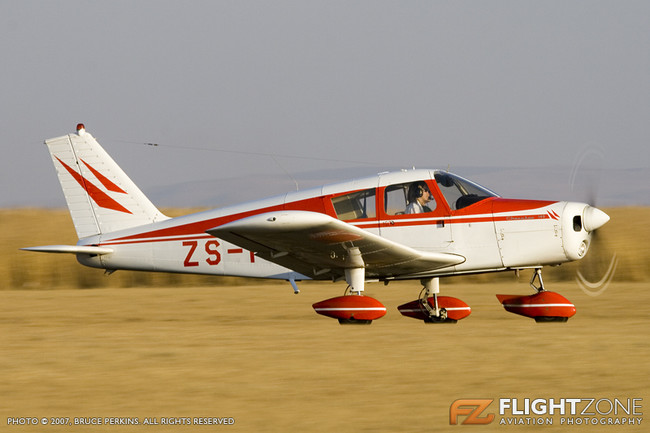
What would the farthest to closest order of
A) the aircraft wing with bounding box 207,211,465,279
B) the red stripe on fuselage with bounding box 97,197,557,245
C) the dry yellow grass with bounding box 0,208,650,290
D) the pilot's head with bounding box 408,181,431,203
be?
1. the dry yellow grass with bounding box 0,208,650,290
2. the pilot's head with bounding box 408,181,431,203
3. the red stripe on fuselage with bounding box 97,197,557,245
4. the aircraft wing with bounding box 207,211,465,279

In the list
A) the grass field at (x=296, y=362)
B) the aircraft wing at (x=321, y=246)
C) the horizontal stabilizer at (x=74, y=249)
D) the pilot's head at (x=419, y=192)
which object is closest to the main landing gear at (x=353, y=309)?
the grass field at (x=296, y=362)

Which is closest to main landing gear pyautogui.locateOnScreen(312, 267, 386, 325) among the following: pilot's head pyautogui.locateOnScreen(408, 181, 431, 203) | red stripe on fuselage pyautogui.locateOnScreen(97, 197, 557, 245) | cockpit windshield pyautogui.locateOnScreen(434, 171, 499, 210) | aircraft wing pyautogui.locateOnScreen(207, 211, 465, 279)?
aircraft wing pyautogui.locateOnScreen(207, 211, 465, 279)

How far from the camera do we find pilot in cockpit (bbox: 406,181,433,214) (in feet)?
33.6

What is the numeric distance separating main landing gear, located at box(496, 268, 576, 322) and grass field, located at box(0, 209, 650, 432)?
6.7 inches

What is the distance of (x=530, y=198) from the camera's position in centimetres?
1034

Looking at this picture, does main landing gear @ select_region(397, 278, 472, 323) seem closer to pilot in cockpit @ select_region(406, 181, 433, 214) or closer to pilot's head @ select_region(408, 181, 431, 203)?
pilot in cockpit @ select_region(406, 181, 433, 214)

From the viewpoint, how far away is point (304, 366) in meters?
7.31

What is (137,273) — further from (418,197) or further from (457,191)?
(457,191)

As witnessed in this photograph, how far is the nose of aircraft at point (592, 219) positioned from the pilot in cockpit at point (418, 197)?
1.82 m

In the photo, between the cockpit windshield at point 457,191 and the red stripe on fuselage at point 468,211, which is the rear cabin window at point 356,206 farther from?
the cockpit windshield at point 457,191

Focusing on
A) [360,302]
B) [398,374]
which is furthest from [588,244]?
[398,374]

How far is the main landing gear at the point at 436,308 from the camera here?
1067cm

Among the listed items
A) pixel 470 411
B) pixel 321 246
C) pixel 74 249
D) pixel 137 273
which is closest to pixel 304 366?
pixel 470 411

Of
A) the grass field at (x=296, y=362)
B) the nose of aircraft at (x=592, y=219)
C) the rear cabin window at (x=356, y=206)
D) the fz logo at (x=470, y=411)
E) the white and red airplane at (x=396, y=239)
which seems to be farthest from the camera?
the rear cabin window at (x=356, y=206)
